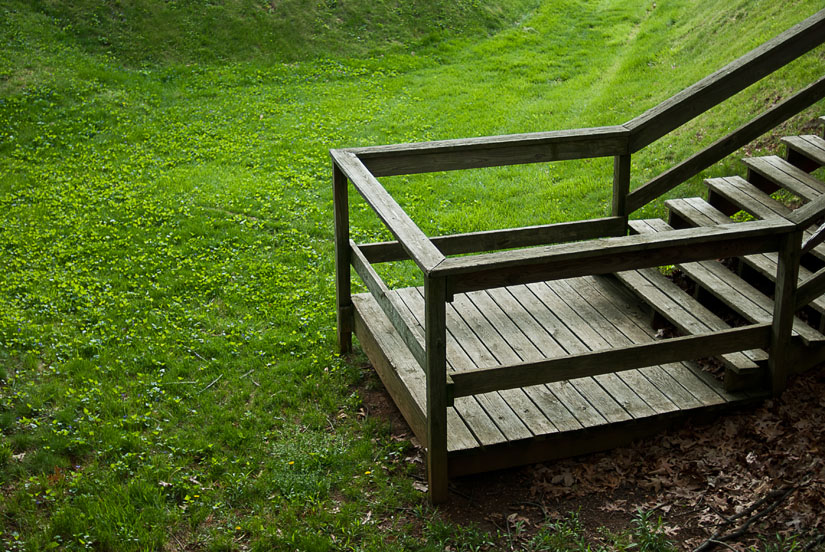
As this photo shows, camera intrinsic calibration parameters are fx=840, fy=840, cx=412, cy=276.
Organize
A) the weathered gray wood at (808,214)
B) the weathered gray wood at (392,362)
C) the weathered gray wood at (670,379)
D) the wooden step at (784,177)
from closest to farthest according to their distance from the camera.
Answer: the weathered gray wood at (808,214) → the weathered gray wood at (392,362) → the weathered gray wood at (670,379) → the wooden step at (784,177)

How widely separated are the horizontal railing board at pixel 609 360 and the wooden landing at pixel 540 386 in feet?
1.17

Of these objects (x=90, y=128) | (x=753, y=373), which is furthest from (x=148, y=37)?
(x=753, y=373)

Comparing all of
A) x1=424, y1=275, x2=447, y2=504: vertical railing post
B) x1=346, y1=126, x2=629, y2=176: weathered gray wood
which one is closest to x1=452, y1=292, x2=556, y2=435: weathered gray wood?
x1=424, y1=275, x2=447, y2=504: vertical railing post

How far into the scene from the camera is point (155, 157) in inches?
475

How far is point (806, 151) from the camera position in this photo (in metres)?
7.08

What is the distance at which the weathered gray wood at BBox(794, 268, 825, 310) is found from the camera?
18.2ft

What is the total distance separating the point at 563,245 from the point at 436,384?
1.14 meters

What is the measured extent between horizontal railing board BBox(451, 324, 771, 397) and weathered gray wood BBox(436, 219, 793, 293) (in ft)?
1.75

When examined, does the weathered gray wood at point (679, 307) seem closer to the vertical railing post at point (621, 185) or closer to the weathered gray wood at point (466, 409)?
the vertical railing post at point (621, 185)

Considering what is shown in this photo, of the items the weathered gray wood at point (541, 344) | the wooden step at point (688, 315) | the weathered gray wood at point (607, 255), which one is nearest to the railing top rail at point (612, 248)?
the weathered gray wood at point (607, 255)

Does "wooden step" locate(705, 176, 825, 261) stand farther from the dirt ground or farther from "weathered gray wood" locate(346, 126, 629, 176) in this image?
the dirt ground

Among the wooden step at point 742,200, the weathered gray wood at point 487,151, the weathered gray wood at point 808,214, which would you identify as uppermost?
the weathered gray wood at point 487,151

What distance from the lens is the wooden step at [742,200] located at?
268 inches

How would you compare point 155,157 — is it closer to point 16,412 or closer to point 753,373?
point 16,412
